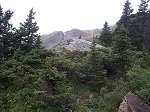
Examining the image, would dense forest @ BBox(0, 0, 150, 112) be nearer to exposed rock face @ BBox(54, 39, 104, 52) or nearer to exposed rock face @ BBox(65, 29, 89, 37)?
exposed rock face @ BBox(54, 39, 104, 52)

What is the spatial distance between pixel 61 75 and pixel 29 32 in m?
9.56

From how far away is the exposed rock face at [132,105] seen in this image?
78.9 ft

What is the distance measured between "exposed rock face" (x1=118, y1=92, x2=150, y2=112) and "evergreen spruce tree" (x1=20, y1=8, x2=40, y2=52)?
13.3m

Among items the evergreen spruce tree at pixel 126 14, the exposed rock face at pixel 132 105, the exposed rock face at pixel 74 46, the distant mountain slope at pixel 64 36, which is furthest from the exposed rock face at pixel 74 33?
the exposed rock face at pixel 132 105

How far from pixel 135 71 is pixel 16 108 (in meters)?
11.6

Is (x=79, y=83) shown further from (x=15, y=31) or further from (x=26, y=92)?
(x=15, y=31)

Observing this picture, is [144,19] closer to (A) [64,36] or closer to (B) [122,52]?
(B) [122,52]

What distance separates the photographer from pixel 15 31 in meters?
33.7

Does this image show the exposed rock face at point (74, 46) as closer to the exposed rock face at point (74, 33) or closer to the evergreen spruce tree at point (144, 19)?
the evergreen spruce tree at point (144, 19)

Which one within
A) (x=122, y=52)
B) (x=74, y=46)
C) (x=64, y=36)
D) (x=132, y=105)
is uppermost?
(x=74, y=46)

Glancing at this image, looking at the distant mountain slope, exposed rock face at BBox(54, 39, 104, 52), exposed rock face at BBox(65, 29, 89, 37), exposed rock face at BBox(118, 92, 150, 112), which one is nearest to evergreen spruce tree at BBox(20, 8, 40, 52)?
exposed rock face at BBox(54, 39, 104, 52)

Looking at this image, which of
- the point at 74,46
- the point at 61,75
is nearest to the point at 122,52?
the point at 61,75

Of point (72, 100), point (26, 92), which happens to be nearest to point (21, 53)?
point (26, 92)

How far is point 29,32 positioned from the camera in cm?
3372
